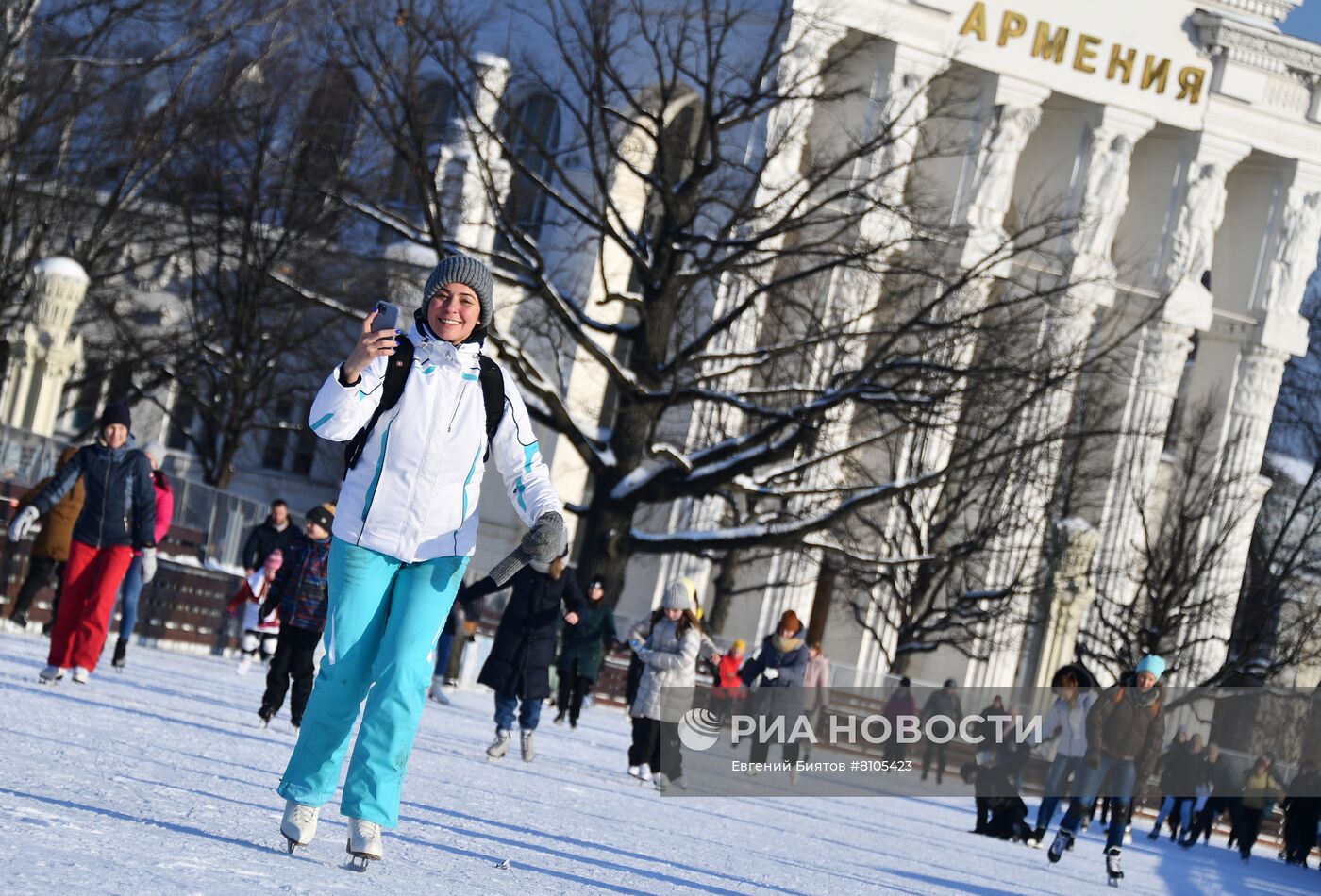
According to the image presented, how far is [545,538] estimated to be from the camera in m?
8.30

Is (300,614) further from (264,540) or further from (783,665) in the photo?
(264,540)

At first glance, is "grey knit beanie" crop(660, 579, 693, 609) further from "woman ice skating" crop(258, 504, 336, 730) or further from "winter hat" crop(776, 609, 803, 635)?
"woman ice skating" crop(258, 504, 336, 730)

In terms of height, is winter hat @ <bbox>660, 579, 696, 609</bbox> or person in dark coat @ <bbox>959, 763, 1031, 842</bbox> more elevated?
winter hat @ <bbox>660, 579, 696, 609</bbox>

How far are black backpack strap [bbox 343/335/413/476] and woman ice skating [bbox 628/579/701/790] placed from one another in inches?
431

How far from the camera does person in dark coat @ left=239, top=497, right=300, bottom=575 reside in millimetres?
21519

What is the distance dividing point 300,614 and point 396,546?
26.2ft

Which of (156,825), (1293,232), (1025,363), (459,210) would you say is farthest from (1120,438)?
(156,825)

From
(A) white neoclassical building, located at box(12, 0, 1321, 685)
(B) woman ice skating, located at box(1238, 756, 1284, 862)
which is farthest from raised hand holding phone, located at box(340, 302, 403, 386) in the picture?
(A) white neoclassical building, located at box(12, 0, 1321, 685)

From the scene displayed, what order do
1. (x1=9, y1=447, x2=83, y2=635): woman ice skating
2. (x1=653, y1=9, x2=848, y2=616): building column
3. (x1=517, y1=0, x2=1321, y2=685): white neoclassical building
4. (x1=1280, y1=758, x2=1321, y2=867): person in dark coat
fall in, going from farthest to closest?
(x1=517, y1=0, x2=1321, y2=685): white neoclassical building
(x1=1280, y1=758, x2=1321, y2=867): person in dark coat
(x1=653, y1=9, x2=848, y2=616): building column
(x1=9, y1=447, x2=83, y2=635): woman ice skating

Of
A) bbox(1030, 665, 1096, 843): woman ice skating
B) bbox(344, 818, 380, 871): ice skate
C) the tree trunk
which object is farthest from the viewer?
the tree trunk

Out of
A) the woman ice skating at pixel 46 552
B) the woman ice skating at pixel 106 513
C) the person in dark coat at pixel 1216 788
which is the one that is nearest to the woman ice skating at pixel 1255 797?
the person in dark coat at pixel 1216 788

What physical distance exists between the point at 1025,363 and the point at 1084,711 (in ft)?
40.9

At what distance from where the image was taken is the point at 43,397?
33.7 m

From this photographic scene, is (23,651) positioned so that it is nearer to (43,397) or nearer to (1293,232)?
(43,397)
